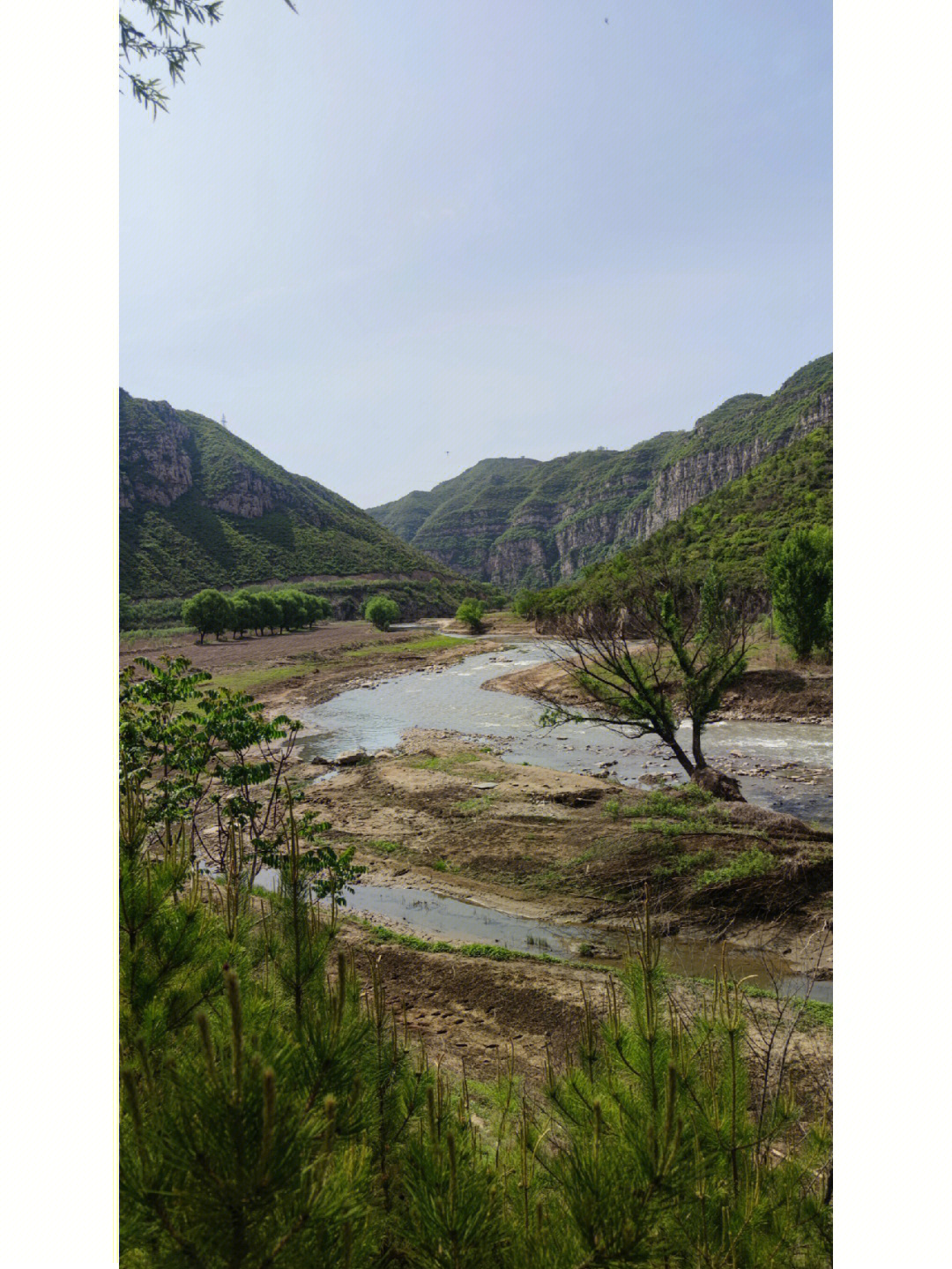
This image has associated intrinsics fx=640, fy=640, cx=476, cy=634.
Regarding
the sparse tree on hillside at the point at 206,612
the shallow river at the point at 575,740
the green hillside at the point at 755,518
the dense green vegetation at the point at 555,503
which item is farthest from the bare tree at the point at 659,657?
the dense green vegetation at the point at 555,503

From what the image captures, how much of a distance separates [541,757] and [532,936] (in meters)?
6.42

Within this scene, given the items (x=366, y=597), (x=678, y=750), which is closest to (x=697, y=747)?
(x=678, y=750)

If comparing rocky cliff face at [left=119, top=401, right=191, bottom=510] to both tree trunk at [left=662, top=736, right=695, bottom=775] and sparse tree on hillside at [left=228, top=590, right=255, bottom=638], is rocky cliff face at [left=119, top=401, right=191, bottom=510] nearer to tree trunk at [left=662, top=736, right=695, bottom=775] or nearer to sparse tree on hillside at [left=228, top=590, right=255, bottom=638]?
sparse tree on hillside at [left=228, top=590, right=255, bottom=638]

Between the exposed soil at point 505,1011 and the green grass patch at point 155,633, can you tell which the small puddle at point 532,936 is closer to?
the exposed soil at point 505,1011

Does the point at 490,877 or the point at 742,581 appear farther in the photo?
the point at 742,581

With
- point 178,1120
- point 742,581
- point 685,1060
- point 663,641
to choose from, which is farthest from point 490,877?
point 742,581

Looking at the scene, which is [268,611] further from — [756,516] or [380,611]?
[380,611]

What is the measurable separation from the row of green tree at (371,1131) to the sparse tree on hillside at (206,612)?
917 cm

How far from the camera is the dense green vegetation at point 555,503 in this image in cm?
8299

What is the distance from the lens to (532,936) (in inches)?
226

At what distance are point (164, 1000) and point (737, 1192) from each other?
113 cm

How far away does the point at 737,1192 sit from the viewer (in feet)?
3.75

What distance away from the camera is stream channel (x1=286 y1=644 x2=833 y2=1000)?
17.6 feet
